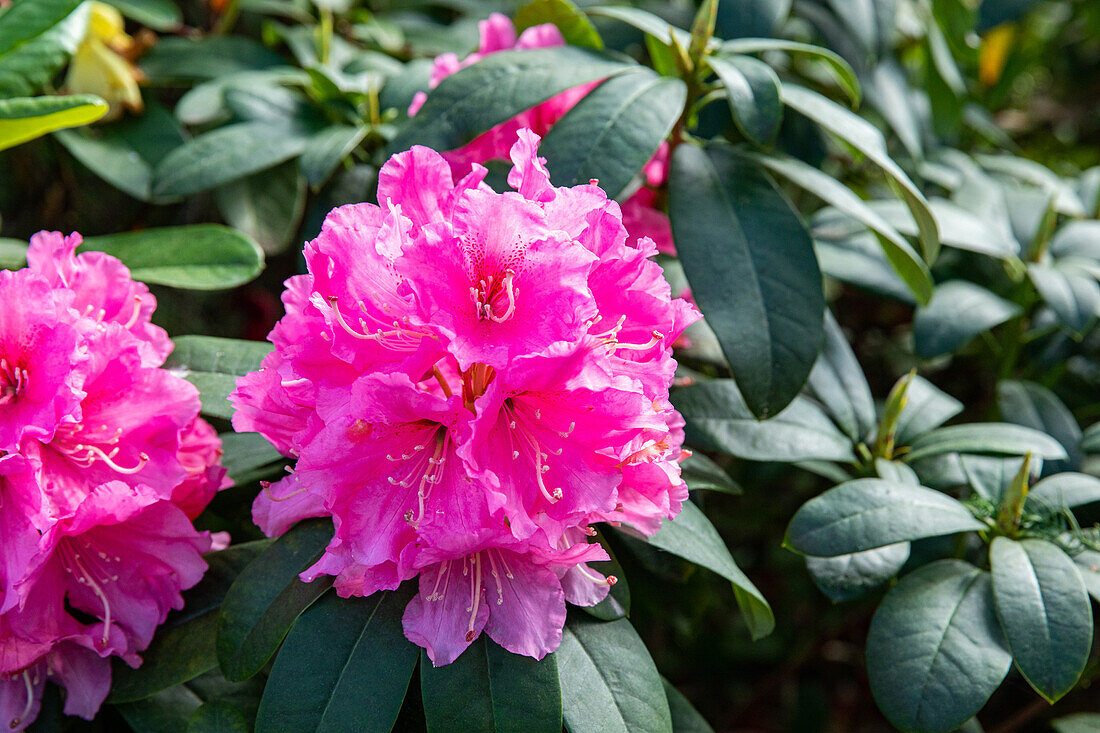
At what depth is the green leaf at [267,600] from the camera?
0.80 meters

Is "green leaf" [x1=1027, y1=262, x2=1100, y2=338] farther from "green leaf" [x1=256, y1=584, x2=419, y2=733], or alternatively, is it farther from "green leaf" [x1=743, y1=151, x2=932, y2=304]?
"green leaf" [x1=256, y1=584, x2=419, y2=733]

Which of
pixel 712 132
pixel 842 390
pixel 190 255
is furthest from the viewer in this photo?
pixel 712 132

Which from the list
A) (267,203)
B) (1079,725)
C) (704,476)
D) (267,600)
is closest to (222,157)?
(267,203)

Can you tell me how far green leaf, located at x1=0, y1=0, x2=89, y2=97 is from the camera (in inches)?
41.6

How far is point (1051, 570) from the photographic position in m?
0.95

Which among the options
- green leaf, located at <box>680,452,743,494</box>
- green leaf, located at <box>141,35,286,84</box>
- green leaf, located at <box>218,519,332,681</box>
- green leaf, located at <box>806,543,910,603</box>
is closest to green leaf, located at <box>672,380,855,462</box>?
green leaf, located at <box>680,452,743,494</box>

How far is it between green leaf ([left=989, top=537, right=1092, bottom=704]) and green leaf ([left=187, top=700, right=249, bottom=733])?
79 cm

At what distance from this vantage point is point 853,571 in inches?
39.8

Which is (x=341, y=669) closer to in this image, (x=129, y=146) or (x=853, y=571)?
(x=853, y=571)

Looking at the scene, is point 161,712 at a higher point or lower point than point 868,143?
lower

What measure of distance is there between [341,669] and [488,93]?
65cm

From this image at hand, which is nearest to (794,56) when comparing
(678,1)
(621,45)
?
(678,1)

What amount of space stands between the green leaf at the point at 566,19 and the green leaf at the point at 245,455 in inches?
27.2

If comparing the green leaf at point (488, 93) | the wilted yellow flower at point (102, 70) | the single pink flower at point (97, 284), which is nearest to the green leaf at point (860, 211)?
the green leaf at point (488, 93)
